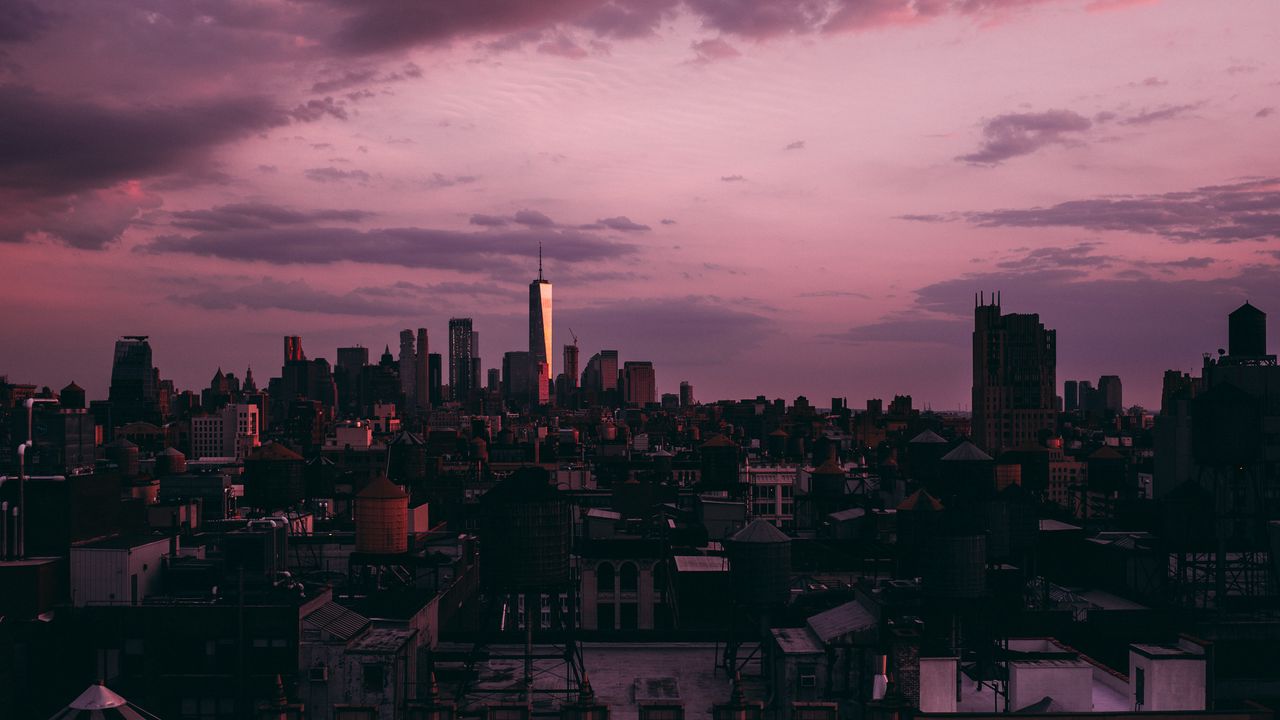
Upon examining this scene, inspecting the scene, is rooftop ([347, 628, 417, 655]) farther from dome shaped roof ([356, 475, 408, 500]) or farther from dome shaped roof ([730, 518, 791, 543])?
dome shaped roof ([730, 518, 791, 543])

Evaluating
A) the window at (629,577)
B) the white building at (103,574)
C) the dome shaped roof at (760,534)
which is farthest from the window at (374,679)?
the window at (629,577)

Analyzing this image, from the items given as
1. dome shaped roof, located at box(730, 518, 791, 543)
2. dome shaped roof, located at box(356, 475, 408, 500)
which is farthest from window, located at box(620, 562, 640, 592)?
dome shaped roof, located at box(730, 518, 791, 543)

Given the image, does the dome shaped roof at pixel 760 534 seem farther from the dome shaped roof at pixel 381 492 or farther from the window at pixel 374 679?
the dome shaped roof at pixel 381 492

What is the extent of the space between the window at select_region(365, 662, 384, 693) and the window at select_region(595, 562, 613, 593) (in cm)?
3790

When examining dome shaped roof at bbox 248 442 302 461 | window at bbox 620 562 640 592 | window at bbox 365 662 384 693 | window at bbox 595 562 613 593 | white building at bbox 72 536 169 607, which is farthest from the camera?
window at bbox 620 562 640 592

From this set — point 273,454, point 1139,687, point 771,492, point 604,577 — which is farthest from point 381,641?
point 771,492

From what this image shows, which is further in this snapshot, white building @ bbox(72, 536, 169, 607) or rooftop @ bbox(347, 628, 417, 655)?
white building @ bbox(72, 536, 169, 607)

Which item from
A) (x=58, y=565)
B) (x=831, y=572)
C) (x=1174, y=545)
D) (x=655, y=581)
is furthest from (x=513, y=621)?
(x=1174, y=545)

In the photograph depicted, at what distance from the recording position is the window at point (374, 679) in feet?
151

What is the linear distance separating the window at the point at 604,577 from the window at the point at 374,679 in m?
37.9

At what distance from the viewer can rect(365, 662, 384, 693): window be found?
1816 inches

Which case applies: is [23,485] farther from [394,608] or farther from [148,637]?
[394,608]

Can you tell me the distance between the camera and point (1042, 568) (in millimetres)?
70875

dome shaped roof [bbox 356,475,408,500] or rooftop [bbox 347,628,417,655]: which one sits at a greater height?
dome shaped roof [bbox 356,475,408,500]
